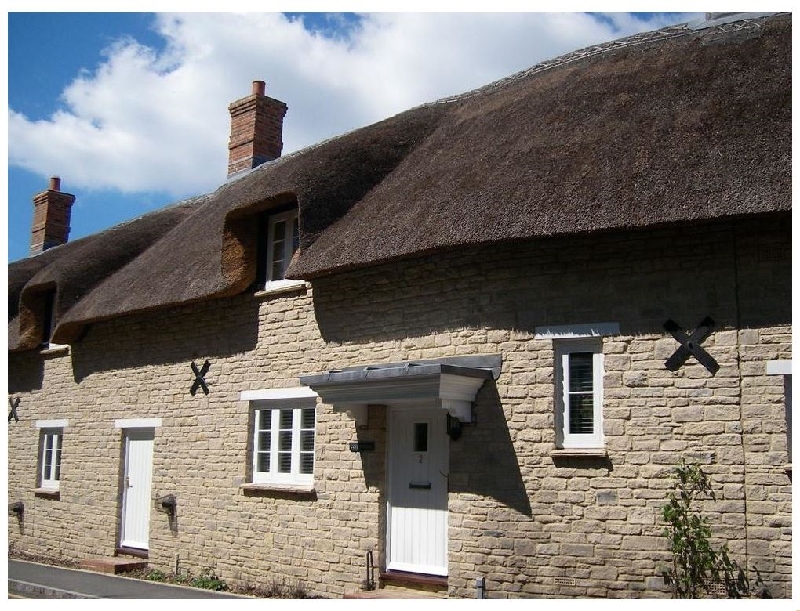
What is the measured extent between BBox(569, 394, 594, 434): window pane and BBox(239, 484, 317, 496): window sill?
360 centimetres

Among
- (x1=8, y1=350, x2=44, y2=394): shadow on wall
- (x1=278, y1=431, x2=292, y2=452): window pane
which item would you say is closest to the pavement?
(x1=278, y1=431, x2=292, y2=452): window pane

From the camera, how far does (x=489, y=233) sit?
10.2 metres

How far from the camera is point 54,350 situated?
57.2 ft

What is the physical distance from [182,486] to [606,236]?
24.2ft

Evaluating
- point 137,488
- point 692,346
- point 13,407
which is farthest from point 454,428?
point 13,407

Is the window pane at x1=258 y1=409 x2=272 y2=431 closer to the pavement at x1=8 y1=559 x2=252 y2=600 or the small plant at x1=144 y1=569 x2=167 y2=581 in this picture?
the pavement at x1=8 y1=559 x2=252 y2=600

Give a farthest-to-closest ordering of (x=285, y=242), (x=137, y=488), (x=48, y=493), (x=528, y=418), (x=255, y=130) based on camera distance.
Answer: (x=255, y=130)
(x=48, y=493)
(x=137, y=488)
(x=285, y=242)
(x=528, y=418)

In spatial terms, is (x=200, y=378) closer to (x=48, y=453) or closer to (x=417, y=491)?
(x=417, y=491)

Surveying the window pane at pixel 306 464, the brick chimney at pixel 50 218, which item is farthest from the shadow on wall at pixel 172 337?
the brick chimney at pixel 50 218

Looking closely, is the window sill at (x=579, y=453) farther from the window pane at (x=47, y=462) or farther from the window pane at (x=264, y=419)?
the window pane at (x=47, y=462)

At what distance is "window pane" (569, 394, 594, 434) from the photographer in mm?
10000

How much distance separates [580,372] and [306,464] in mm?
4105

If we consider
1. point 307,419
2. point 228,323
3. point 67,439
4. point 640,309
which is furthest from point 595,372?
point 67,439
